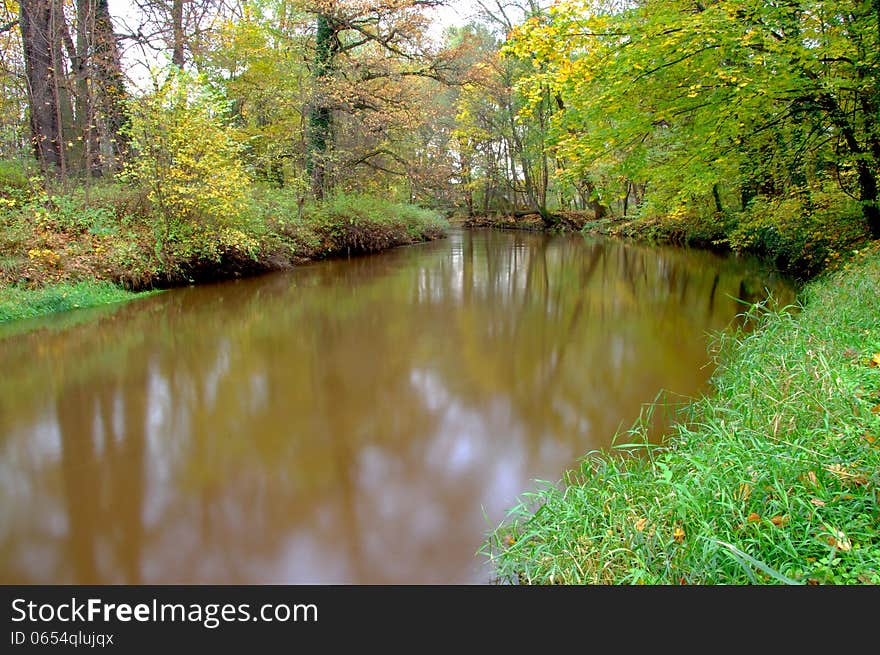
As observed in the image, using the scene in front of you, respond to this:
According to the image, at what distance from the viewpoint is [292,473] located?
149 inches

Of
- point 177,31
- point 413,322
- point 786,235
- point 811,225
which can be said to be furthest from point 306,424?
point 177,31

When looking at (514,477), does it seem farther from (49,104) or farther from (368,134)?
(368,134)

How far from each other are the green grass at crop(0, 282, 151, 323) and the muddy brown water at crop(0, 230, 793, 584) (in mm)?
328

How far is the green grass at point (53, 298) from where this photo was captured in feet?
26.3

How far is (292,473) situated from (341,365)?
275 cm

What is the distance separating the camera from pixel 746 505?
7.93ft

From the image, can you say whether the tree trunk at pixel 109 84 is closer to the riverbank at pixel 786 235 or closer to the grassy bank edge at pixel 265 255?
the grassy bank edge at pixel 265 255

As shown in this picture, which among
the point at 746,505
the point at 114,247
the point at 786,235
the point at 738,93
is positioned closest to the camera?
the point at 746,505

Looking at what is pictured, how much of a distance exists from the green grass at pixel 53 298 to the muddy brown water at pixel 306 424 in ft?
1.08

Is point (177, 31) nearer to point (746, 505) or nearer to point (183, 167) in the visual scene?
point (183, 167)

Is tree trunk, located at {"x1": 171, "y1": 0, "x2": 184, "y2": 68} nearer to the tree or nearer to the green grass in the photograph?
the green grass

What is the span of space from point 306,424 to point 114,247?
787 centimetres

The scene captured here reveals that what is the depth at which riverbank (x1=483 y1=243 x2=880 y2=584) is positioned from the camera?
2117 mm

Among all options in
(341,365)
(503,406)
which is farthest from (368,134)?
(503,406)
